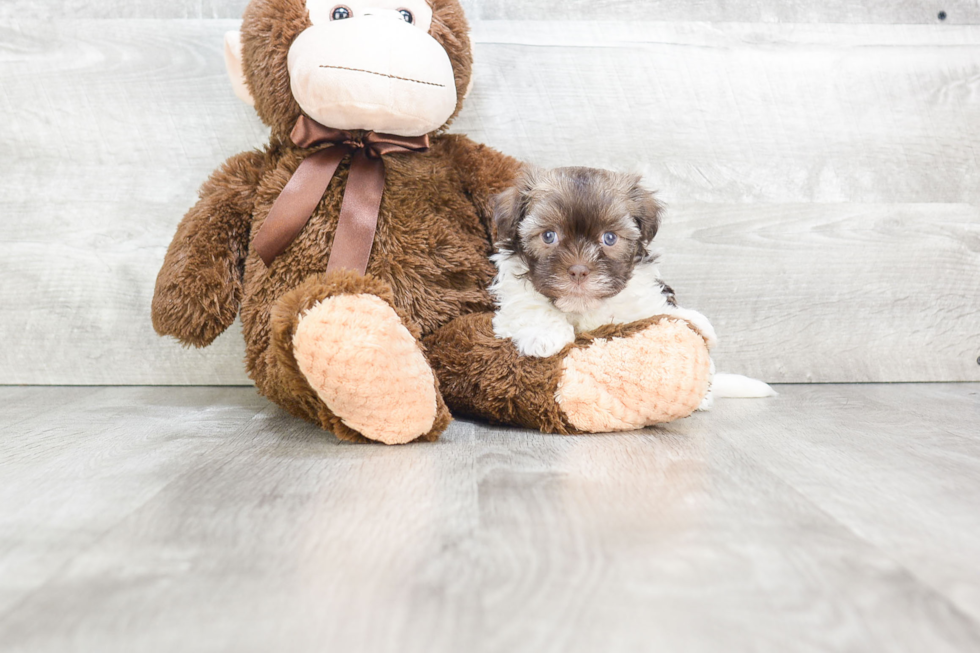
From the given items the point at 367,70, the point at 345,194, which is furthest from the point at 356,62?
the point at 345,194

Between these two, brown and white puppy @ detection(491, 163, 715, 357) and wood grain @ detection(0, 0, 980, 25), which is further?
wood grain @ detection(0, 0, 980, 25)

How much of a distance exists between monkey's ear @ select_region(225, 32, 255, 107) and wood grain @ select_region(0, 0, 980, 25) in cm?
40

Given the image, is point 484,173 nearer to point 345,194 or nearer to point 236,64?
point 345,194

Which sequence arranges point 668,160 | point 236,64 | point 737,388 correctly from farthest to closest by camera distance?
1. point 668,160
2. point 737,388
3. point 236,64

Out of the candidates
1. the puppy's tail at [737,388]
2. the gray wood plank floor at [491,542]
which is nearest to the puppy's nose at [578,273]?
the gray wood plank floor at [491,542]

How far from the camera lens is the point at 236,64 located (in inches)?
59.4

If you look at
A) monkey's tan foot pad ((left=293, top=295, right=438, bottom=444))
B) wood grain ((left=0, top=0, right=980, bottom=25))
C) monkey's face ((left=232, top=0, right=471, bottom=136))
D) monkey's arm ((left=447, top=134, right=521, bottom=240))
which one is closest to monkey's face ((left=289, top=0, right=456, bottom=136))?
monkey's face ((left=232, top=0, right=471, bottom=136))

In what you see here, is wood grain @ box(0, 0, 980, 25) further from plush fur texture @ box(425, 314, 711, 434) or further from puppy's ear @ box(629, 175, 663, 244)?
plush fur texture @ box(425, 314, 711, 434)

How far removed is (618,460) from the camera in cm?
112

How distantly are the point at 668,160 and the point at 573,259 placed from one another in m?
0.73

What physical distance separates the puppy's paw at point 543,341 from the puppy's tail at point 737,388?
54 cm

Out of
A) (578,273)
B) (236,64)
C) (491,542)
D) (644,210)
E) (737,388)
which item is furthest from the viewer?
(737,388)

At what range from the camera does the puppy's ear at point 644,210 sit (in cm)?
133

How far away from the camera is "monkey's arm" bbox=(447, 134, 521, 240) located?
5.05 feet
